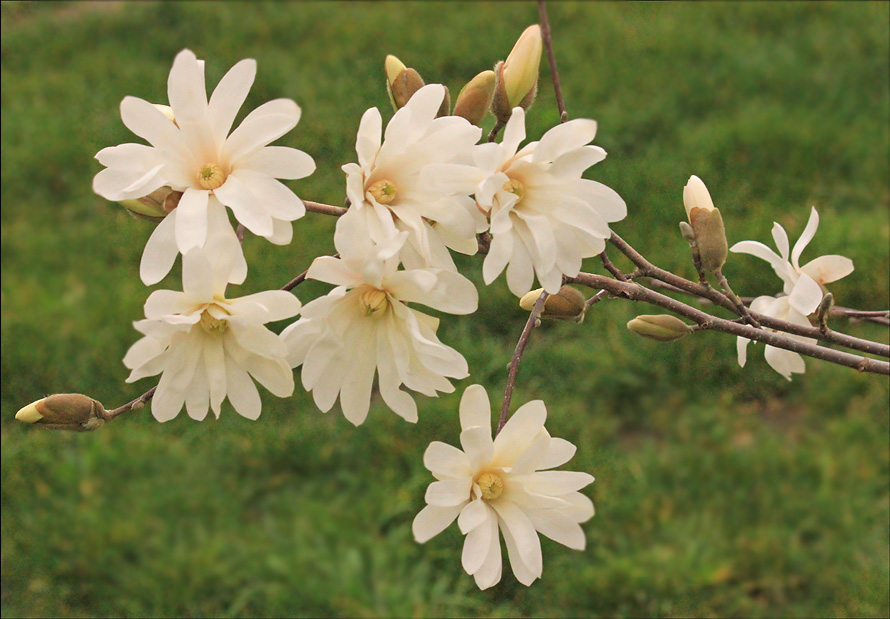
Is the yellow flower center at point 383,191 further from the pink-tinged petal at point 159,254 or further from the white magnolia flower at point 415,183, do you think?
the pink-tinged petal at point 159,254

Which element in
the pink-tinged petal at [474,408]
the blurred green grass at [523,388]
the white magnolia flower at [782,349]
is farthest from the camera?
the blurred green grass at [523,388]

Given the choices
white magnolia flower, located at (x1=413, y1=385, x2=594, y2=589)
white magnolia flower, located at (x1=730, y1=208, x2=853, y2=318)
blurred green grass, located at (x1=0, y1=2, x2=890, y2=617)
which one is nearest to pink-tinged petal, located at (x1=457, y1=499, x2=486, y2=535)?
white magnolia flower, located at (x1=413, y1=385, x2=594, y2=589)

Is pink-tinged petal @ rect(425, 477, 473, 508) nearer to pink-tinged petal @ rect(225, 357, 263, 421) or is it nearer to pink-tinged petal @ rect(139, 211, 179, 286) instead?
pink-tinged petal @ rect(225, 357, 263, 421)

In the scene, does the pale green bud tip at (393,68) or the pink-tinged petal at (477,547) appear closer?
the pink-tinged petal at (477,547)

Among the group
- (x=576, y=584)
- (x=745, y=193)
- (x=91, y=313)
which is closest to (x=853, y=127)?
(x=745, y=193)

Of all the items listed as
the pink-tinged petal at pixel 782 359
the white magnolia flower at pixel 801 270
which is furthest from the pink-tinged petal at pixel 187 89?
the pink-tinged petal at pixel 782 359

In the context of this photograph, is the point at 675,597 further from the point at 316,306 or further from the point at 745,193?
the point at 316,306

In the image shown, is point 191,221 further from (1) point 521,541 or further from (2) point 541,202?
(1) point 521,541
